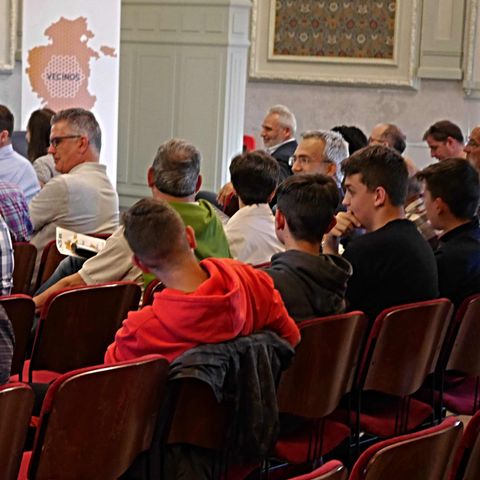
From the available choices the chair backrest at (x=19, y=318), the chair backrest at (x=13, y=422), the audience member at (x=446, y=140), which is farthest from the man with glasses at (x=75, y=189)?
the audience member at (x=446, y=140)

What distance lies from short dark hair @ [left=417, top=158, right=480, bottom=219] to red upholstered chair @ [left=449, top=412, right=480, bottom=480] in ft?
5.84

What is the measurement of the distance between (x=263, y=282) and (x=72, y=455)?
70 centimetres

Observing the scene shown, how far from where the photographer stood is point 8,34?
352 inches

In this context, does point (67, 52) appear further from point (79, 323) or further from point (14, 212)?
point (79, 323)

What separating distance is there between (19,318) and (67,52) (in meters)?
4.81

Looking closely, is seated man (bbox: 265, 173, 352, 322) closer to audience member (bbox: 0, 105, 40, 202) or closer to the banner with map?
audience member (bbox: 0, 105, 40, 202)

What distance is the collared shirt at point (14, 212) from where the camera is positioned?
14.2ft

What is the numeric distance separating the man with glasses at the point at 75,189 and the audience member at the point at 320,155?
3.29ft

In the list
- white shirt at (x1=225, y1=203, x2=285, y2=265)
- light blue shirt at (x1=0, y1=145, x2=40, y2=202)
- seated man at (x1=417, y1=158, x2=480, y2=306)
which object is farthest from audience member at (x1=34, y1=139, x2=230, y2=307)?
light blue shirt at (x1=0, y1=145, x2=40, y2=202)

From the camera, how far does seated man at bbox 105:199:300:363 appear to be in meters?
2.52

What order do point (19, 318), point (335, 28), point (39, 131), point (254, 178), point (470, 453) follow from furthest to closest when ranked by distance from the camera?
1. point (335, 28)
2. point (39, 131)
3. point (254, 178)
4. point (19, 318)
5. point (470, 453)

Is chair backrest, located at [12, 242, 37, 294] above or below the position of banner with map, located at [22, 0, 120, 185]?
below

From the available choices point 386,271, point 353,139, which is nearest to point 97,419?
point 386,271

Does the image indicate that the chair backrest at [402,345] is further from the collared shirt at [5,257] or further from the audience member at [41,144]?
the audience member at [41,144]
